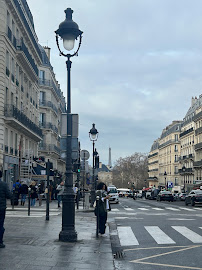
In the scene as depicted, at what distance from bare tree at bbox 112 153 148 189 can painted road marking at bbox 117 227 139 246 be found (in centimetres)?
12823

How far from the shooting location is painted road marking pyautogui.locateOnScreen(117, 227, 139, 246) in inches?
437

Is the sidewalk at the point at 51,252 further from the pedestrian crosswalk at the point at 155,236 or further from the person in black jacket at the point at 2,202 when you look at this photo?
the pedestrian crosswalk at the point at 155,236

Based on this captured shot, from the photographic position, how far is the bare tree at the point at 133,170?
5689 inches

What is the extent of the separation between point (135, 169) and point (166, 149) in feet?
85.1

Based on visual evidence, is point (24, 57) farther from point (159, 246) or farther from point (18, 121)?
point (159, 246)

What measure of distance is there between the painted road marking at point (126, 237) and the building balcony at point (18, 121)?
21745 millimetres

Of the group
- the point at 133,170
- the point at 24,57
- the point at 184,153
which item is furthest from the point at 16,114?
the point at 133,170

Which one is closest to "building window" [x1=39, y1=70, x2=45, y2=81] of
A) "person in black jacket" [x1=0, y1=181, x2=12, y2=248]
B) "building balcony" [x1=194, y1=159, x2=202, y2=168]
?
"building balcony" [x1=194, y1=159, x2=202, y2=168]

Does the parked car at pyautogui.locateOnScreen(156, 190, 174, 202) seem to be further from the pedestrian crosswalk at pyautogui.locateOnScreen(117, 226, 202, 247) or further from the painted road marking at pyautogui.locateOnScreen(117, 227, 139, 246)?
the painted road marking at pyautogui.locateOnScreen(117, 227, 139, 246)

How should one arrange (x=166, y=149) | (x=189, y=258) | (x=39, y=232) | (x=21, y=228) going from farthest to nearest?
1. (x=166, y=149)
2. (x=21, y=228)
3. (x=39, y=232)
4. (x=189, y=258)

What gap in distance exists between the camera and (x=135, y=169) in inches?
5733

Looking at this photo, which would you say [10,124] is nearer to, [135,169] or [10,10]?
[10,10]

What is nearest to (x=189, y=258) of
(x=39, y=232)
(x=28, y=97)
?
(x=39, y=232)

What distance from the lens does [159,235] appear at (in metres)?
12.6
